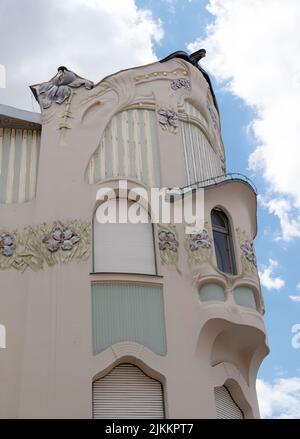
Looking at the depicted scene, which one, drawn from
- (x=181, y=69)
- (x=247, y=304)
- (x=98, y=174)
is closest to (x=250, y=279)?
(x=247, y=304)

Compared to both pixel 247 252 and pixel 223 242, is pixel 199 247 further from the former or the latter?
pixel 247 252

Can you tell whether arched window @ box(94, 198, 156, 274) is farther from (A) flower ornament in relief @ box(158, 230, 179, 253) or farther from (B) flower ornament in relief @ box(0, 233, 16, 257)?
(B) flower ornament in relief @ box(0, 233, 16, 257)

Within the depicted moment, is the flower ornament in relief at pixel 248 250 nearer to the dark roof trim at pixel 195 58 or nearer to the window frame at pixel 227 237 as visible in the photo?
the window frame at pixel 227 237

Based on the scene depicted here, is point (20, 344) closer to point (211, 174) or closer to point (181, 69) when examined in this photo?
point (211, 174)

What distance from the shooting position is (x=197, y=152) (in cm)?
1869

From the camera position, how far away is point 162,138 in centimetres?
1791

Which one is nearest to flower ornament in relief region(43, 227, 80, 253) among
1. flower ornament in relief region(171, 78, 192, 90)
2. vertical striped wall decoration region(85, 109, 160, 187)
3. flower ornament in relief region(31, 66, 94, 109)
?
vertical striped wall decoration region(85, 109, 160, 187)

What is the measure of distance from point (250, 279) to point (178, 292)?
6.51ft

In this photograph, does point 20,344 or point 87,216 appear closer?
point 20,344

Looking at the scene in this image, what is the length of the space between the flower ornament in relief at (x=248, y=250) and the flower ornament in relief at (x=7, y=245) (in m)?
5.75

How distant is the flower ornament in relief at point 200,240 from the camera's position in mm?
15820

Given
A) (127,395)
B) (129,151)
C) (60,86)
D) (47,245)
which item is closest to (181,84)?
(129,151)

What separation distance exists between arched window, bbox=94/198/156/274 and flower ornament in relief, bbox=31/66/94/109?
139 inches

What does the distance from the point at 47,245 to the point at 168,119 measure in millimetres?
5435
